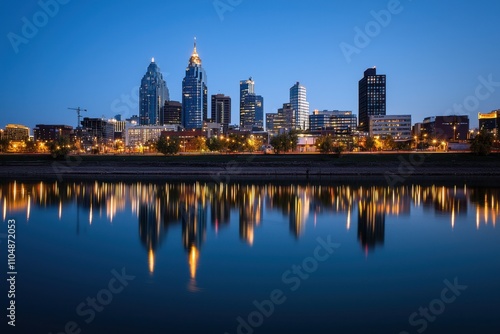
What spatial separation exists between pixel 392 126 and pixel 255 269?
177380mm

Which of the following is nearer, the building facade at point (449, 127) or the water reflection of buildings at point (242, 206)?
the water reflection of buildings at point (242, 206)

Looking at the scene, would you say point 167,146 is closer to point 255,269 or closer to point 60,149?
point 60,149

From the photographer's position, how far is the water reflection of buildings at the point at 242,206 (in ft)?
65.8

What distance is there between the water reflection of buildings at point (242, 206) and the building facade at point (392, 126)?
472 feet

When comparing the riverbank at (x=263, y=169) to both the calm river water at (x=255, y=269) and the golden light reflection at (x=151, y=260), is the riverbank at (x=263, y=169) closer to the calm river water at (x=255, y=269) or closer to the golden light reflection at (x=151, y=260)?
the calm river water at (x=255, y=269)

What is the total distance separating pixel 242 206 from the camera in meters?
28.9

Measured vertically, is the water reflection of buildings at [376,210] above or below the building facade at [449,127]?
below

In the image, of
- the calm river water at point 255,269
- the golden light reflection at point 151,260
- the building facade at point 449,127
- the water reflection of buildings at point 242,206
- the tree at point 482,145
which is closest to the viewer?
the calm river water at point 255,269

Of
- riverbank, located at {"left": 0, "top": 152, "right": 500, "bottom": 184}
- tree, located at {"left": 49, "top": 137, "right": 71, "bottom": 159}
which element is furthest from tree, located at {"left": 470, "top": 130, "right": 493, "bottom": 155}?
tree, located at {"left": 49, "top": 137, "right": 71, "bottom": 159}

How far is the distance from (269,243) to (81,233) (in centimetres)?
886

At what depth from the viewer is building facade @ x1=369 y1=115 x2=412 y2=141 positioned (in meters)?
177

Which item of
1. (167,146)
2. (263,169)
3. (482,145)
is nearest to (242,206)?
(263,169)

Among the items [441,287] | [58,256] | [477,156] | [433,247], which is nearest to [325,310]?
[441,287]

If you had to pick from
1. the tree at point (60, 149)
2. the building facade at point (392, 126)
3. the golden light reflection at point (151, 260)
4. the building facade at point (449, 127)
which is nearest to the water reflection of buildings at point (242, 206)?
the golden light reflection at point (151, 260)
